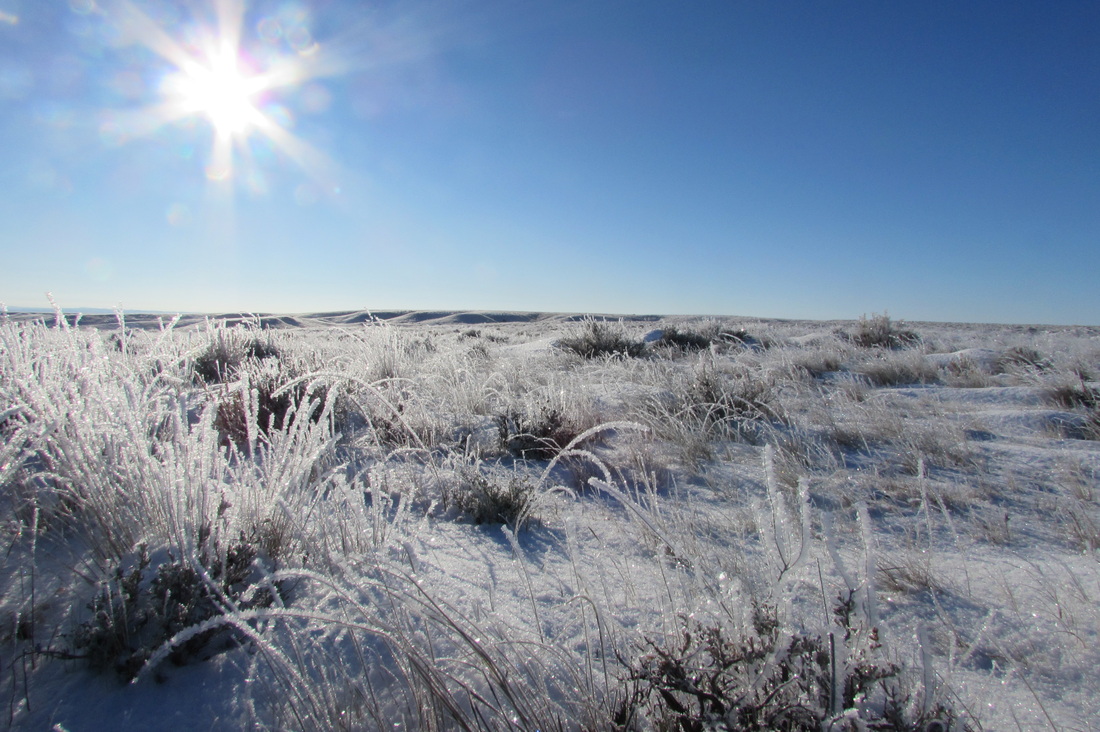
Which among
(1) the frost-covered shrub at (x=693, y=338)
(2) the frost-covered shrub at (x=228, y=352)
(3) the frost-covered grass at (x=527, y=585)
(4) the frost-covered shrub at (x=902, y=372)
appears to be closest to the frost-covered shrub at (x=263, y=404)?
(3) the frost-covered grass at (x=527, y=585)

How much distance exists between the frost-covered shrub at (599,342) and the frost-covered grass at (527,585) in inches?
201

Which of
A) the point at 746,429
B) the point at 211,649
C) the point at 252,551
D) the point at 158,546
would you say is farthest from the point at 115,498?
the point at 746,429

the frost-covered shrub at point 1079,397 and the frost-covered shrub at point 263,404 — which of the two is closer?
the frost-covered shrub at point 263,404

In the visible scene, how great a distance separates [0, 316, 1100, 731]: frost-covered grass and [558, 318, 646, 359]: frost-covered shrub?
16.7 feet

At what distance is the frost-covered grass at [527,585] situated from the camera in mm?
884

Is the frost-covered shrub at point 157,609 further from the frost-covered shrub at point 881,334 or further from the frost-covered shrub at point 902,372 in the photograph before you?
the frost-covered shrub at point 881,334

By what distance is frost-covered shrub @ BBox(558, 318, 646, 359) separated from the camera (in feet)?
26.3

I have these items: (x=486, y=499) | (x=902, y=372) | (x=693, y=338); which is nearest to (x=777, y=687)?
(x=486, y=499)

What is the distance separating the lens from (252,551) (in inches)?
53.9

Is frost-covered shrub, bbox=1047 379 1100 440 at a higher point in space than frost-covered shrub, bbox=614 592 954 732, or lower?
higher

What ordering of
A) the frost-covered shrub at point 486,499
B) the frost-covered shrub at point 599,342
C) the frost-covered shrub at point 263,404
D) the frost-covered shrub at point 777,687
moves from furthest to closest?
the frost-covered shrub at point 599,342, the frost-covered shrub at point 263,404, the frost-covered shrub at point 486,499, the frost-covered shrub at point 777,687

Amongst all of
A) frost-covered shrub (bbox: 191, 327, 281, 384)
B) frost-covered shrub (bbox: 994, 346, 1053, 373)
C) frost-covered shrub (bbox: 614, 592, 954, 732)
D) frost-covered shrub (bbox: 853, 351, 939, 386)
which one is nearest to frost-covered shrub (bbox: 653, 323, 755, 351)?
frost-covered shrub (bbox: 853, 351, 939, 386)

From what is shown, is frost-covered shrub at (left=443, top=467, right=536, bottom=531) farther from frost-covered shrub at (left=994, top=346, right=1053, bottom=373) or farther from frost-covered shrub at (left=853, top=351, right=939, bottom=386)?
frost-covered shrub at (left=994, top=346, right=1053, bottom=373)

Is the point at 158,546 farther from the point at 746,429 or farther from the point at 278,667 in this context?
the point at 746,429
